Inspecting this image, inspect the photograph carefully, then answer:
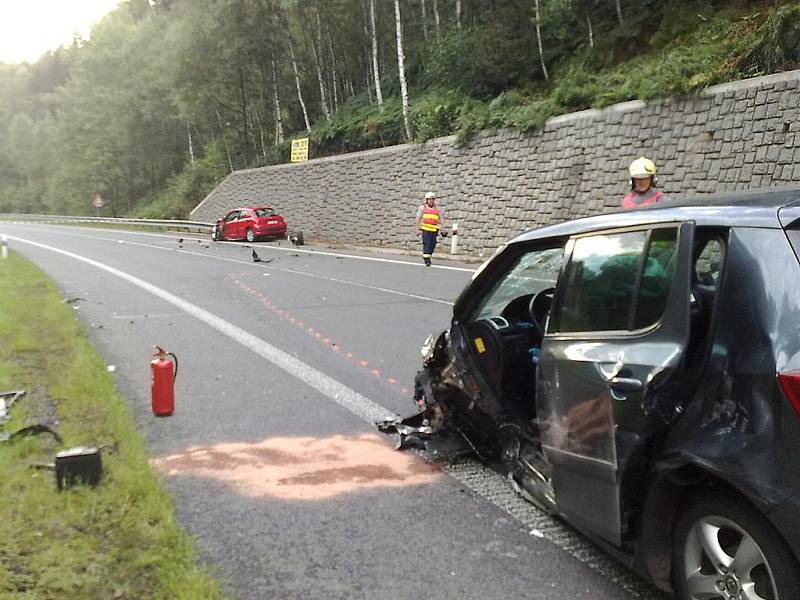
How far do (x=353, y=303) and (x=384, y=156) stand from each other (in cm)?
1729

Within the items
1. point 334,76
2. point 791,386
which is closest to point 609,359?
point 791,386

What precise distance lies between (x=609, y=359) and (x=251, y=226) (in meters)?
28.1

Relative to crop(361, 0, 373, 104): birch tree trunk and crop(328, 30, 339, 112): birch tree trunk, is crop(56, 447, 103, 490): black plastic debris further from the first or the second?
crop(328, 30, 339, 112): birch tree trunk

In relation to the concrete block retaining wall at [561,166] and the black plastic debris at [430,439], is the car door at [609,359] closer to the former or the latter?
the black plastic debris at [430,439]

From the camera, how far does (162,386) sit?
213 inches

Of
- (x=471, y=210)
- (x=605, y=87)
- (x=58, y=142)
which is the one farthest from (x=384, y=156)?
(x=58, y=142)

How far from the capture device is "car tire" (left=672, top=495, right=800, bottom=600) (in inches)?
84.5

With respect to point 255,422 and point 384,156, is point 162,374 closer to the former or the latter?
point 255,422

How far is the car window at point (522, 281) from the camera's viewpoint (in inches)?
151

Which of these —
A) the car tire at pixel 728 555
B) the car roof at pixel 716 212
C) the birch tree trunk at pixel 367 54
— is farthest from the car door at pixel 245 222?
the car tire at pixel 728 555

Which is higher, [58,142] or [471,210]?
[58,142]

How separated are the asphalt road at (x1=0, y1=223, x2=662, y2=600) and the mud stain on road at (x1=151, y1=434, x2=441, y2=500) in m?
0.01

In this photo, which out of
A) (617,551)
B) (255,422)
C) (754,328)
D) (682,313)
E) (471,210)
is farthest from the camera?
(471,210)

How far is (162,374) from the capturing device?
5.35 metres
